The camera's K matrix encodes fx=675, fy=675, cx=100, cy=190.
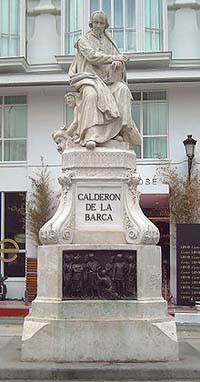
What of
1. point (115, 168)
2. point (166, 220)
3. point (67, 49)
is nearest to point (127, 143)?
point (115, 168)

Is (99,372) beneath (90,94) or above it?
beneath

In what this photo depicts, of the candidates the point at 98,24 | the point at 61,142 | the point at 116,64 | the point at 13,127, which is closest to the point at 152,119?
the point at 13,127

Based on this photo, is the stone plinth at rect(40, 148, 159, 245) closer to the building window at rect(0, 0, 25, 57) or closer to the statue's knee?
the statue's knee

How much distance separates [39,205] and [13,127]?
11.1ft

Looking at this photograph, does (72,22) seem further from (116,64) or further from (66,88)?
(116,64)

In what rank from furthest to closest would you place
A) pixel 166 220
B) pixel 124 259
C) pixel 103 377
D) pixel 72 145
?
1. pixel 166 220
2. pixel 72 145
3. pixel 124 259
4. pixel 103 377

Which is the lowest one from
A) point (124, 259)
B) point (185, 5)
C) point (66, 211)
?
point (124, 259)

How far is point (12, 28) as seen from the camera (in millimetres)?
24875

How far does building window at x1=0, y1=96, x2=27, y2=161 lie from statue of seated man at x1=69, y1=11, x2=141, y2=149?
1417cm

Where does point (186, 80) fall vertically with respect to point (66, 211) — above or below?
above

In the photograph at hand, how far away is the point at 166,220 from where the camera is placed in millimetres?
23156

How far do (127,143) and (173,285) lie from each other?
13.6 meters

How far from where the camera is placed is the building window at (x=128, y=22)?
79.0 feet

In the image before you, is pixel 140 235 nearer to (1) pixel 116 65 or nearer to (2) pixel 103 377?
(2) pixel 103 377
